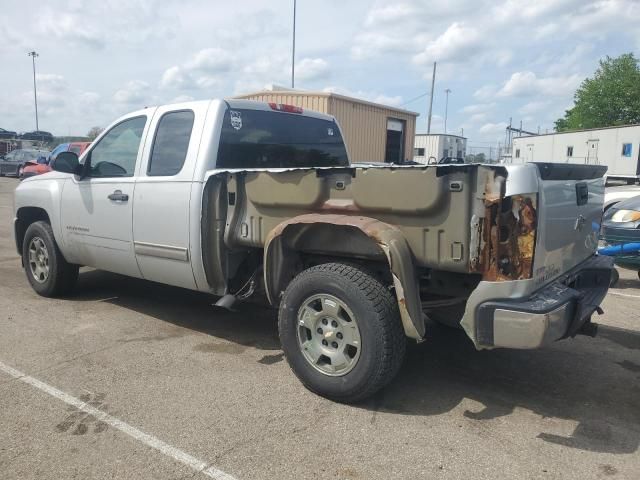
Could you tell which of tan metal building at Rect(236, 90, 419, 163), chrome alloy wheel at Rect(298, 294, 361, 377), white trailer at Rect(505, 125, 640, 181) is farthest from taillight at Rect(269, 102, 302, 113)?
white trailer at Rect(505, 125, 640, 181)

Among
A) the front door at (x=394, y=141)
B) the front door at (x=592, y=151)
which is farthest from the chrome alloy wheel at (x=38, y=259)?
the front door at (x=592, y=151)

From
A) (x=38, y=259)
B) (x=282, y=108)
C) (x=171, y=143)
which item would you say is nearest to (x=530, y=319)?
(x=282, y=108)

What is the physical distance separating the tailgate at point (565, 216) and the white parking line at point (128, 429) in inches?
81.6

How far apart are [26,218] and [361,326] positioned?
15.7ft

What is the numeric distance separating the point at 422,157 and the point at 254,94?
1697 centimetres

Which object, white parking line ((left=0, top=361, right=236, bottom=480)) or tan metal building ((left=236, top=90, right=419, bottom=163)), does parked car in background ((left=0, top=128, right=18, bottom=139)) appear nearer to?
tan metal building ((left=236, top=90, right=419, bottom=163))

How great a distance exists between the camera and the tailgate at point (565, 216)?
316cm

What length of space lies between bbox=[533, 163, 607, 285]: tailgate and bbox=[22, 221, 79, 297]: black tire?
15.9ft

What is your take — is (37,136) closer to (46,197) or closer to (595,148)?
(595,148)

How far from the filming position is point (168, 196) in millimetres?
4562

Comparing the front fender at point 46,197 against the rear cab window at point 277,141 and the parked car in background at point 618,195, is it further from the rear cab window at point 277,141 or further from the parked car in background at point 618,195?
the parked car in background at point 618,195

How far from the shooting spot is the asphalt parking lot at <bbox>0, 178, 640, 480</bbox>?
2930 mm

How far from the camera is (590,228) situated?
4062 mm

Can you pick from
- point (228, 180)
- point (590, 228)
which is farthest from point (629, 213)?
point (228, 180)
